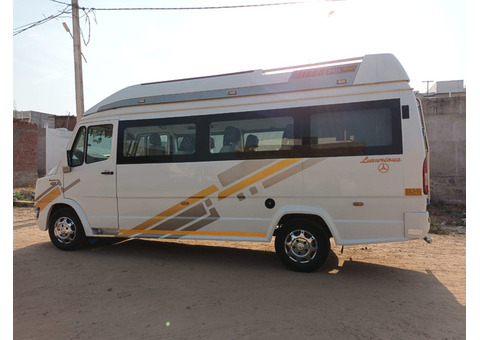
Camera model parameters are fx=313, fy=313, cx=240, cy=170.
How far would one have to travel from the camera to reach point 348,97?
15.1 ft

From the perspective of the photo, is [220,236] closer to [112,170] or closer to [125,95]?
[112,170]

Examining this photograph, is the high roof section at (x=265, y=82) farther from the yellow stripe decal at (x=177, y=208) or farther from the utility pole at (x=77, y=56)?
the utility pole at (x=77, y=56)

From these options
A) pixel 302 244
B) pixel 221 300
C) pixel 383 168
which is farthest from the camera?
pixel 302 244

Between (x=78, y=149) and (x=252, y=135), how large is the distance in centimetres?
355

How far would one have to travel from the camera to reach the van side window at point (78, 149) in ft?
20.0

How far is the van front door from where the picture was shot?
5832mm

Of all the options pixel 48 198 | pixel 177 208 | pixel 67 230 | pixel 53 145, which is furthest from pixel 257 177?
pixel 53 145

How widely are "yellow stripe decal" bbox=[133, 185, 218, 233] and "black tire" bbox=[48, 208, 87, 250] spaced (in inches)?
50.7

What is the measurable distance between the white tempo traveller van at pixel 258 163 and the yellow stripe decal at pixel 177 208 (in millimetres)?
18

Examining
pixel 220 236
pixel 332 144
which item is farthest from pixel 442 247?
pixel 220 236

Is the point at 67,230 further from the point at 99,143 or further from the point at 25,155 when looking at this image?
the point at 25,155

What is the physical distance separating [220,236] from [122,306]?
6.24ft

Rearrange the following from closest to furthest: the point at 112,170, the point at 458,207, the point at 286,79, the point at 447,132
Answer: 1. the point at 286,79
2. the point at 112,170
3. the point at 458,207
4. the point at 447,132

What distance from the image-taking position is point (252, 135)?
5.04m
